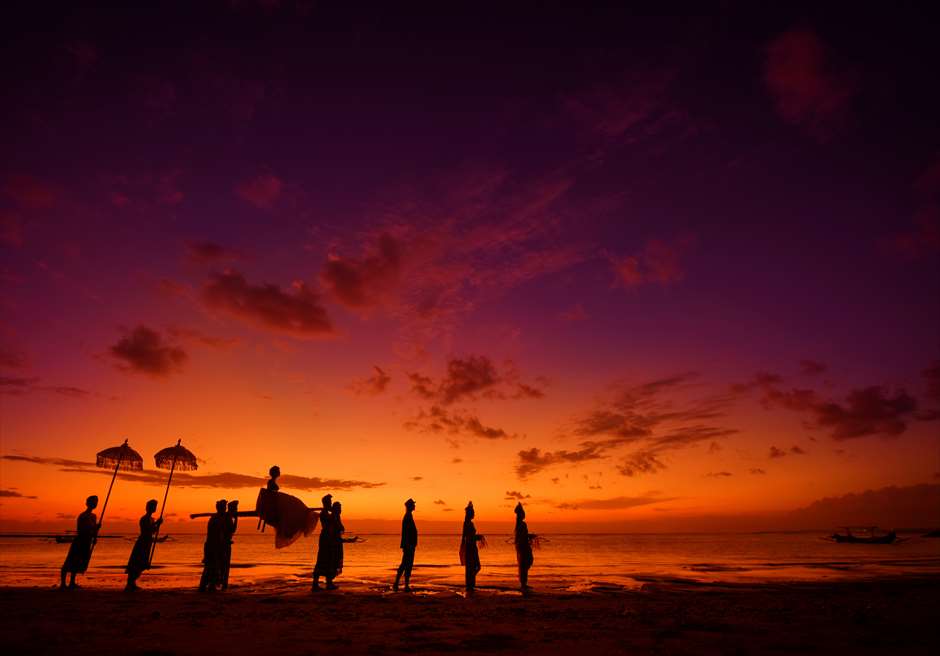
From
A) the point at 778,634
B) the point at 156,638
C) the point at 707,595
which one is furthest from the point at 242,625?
the point at 707,595

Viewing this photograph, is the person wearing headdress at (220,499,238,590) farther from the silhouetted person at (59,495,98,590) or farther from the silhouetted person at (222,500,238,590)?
the silhouetted person at (59,495,98,590)

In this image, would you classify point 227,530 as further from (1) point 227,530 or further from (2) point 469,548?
(2) point 469,548

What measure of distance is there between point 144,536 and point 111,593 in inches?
63.1

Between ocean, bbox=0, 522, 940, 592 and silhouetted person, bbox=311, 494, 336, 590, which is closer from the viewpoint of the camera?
silhouetted person, bbox=311, 494, 336, 590

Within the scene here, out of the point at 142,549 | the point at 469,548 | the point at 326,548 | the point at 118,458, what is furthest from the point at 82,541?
the point at 469,548

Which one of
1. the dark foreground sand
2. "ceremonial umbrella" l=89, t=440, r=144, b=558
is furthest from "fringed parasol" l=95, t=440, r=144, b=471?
the dark foreground sand

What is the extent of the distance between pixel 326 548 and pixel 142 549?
540 centimetres

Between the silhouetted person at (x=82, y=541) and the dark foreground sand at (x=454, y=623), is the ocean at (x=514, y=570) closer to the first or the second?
the silhouetted person at (x=82, y=541)

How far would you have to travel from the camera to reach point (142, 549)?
629 inches

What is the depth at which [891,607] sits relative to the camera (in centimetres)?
1380

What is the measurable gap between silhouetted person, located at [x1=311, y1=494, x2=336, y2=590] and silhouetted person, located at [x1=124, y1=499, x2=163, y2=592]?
4869 millimetres

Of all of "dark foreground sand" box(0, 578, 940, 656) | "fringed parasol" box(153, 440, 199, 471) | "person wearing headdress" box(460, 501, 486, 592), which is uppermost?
"fringed parasol" box(153, 440, 199, 471)

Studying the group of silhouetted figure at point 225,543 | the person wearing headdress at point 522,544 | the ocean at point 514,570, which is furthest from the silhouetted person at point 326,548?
the person wearing headdress at point 522,544

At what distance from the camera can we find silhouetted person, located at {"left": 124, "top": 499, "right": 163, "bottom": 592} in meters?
15.6
